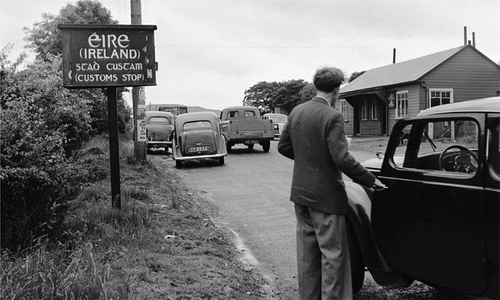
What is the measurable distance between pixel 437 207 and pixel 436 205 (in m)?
0.02

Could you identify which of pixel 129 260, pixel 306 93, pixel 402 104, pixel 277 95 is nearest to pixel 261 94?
pixel 277 95

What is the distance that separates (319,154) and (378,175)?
87 cm

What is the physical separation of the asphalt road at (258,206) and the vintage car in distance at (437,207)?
1.12 meters

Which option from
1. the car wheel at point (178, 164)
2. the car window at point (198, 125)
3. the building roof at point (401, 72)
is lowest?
the car wheel at point (178, 164)

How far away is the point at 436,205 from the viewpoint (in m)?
3.91

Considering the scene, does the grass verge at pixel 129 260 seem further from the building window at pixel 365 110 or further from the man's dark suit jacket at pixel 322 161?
the building window at pixel 365 110

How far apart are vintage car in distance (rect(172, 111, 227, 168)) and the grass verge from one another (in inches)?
357

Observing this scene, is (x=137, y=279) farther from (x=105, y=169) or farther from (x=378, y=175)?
(x=105, y=169)

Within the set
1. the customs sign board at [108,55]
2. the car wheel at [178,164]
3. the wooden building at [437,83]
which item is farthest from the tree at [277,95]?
the customs sign board at [108,55]

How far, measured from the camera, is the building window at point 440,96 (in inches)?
1127

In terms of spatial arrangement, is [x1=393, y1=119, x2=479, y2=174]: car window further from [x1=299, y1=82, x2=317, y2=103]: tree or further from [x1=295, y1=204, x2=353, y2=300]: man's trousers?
[x1=299, y1=82, x2=317, y2=103]: tree

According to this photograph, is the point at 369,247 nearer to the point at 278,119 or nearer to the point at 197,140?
the point at 197,140

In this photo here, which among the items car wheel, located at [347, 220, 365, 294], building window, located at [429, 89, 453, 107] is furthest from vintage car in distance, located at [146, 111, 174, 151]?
car wheel, located at [347, 220, 365, 294]

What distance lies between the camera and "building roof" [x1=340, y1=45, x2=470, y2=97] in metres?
29.1
